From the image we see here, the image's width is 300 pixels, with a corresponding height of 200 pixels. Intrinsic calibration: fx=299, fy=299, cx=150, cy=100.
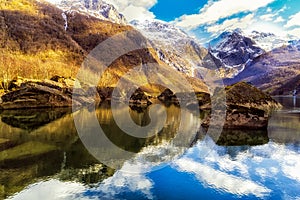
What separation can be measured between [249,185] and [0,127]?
1681 inches

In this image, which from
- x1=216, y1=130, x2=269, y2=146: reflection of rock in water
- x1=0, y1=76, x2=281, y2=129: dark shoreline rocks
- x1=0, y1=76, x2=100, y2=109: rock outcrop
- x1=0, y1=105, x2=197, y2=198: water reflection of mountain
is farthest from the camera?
x1=0, y1=76, x2=100, y2=109: rock outcrop

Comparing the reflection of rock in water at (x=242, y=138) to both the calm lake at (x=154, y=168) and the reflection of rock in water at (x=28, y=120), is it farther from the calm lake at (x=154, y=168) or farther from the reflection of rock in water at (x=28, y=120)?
the reflection of rock in water at (x=28, y=120)

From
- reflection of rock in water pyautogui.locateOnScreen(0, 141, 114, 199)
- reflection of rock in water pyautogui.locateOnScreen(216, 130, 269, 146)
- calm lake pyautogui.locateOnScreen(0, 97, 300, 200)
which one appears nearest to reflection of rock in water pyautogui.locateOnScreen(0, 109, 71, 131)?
calm lake pyautogui.locateOnScreen(0, 97, 300, 200)

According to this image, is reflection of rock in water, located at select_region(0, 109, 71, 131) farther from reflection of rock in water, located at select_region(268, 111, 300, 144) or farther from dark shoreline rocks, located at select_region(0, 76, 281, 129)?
reflection of rock in water, located at select_region(268, 111, 300, 144)

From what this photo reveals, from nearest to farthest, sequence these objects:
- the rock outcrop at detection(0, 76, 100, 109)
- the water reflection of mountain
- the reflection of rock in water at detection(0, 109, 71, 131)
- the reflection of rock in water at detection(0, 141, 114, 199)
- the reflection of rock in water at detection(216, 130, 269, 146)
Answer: the reflection of rock in water at detection(0, 141, 114, 199) < the water reflection of mountain < the reflection of rock in water at detection(216, 130, 269, 146) < the reflection of rock in water at detection(0, 109, 71, 131) < the rock outcrop at detection(0, 76, 100, 109)

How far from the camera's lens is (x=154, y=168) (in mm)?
28234

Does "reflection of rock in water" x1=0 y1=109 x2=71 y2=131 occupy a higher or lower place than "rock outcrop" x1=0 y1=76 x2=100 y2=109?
lower

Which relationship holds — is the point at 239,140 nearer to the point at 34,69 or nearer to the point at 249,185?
the point at 249,185

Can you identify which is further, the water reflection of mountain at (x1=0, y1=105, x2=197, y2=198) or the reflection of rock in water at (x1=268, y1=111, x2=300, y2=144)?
the reflection of rock in water at (x1=268, y1=111, x2=300, y2=144)

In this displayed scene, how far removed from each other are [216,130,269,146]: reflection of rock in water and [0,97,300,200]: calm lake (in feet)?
0.43

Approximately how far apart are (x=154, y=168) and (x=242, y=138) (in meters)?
19.1

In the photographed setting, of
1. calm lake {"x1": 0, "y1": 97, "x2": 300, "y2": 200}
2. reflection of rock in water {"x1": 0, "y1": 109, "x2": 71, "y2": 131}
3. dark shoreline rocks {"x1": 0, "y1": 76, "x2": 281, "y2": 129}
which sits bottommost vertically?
calm lake {"x1": 0, "y1": 97, "x2": 300, "y2": 200}

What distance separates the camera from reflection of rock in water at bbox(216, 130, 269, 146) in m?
39.3

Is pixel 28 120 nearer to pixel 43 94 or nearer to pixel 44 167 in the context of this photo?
pixel 44 167
